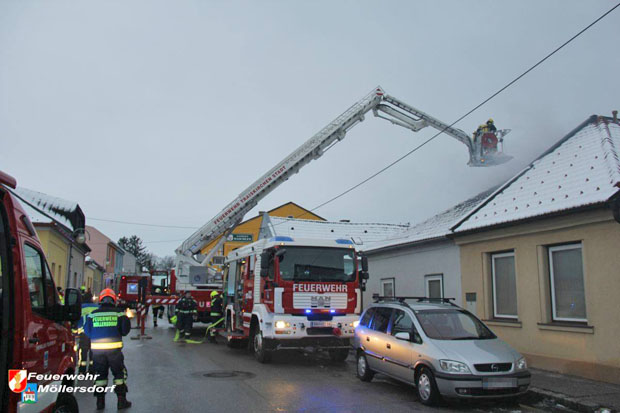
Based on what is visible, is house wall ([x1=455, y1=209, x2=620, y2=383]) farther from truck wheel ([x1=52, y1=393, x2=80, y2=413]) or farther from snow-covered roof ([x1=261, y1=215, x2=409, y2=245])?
snow-covered roof ([x1=261, y1=215, x2=409, y2=245])

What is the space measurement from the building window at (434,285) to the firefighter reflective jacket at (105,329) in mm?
9711

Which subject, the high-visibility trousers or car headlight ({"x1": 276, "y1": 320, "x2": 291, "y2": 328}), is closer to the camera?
the high-visibility trousers

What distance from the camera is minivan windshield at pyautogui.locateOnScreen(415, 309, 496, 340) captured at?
8570mm

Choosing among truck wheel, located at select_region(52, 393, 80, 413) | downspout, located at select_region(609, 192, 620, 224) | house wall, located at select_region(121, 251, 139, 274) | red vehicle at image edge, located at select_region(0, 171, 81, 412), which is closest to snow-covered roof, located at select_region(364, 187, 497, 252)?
downspout, located at select_region(609, 192, 620, 224)

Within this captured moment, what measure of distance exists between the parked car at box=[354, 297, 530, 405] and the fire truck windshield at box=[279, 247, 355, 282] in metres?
2.42

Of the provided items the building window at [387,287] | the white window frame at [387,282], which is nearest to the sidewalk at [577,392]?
the white window frame at [387,282]

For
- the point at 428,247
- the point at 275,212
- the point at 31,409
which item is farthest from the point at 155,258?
the point at 31,409

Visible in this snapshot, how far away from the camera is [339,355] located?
42.9ft

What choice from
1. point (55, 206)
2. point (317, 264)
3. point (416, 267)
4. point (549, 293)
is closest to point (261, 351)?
point (317, 264)

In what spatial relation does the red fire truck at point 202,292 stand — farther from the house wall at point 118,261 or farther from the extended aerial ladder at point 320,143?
the house wall at point 118,261

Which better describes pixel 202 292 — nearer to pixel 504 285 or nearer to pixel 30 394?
pixel 504 285

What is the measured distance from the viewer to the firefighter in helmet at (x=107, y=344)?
286 inches

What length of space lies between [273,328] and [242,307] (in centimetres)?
304

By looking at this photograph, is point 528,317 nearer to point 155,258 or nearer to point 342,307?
point 342,307
